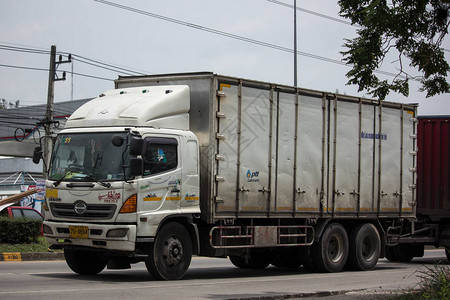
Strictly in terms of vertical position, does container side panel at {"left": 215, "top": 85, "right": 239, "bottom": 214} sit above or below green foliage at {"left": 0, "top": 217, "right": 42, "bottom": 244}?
above

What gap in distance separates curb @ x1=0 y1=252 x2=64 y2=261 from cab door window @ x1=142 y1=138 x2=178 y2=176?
7115 millimetres

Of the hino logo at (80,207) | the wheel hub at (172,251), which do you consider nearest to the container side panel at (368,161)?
the wheel hub at (172,251)

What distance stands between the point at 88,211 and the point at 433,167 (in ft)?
35.8

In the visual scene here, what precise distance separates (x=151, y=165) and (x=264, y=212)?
3047 mm

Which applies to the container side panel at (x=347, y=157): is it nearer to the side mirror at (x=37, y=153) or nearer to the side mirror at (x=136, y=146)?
the side mirror at (x=136, y=146)

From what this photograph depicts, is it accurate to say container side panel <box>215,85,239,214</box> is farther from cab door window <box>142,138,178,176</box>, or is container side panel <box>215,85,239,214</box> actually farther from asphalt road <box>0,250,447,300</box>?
asphalt road <box>0,250,447,300</box>

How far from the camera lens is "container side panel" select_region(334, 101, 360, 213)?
16469 mm

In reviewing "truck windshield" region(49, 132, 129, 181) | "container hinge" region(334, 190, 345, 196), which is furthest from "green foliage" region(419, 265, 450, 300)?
"container hinge" region(334, 190, 345, 196)

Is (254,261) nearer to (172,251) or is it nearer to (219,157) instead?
(219,157)

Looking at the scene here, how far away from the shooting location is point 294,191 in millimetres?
15430

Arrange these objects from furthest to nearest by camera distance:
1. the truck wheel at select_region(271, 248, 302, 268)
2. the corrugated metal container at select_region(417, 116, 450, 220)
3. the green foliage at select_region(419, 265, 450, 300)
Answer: the corrugated metal container at select_region(417, 116, 450, 220) < the truck wheel at select_region(271, 248, 302, 268) < the green foliage at select_region(419, 265, 450, 300)

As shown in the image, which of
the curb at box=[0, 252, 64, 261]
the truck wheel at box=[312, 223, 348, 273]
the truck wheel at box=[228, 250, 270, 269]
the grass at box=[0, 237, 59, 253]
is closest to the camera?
the truck wheel at box=[312, 223, 348, 273]

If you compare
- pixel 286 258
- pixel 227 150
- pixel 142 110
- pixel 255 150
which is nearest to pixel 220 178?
pixel 227 150

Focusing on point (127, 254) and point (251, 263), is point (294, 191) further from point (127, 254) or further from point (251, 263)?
point (127, 254)
